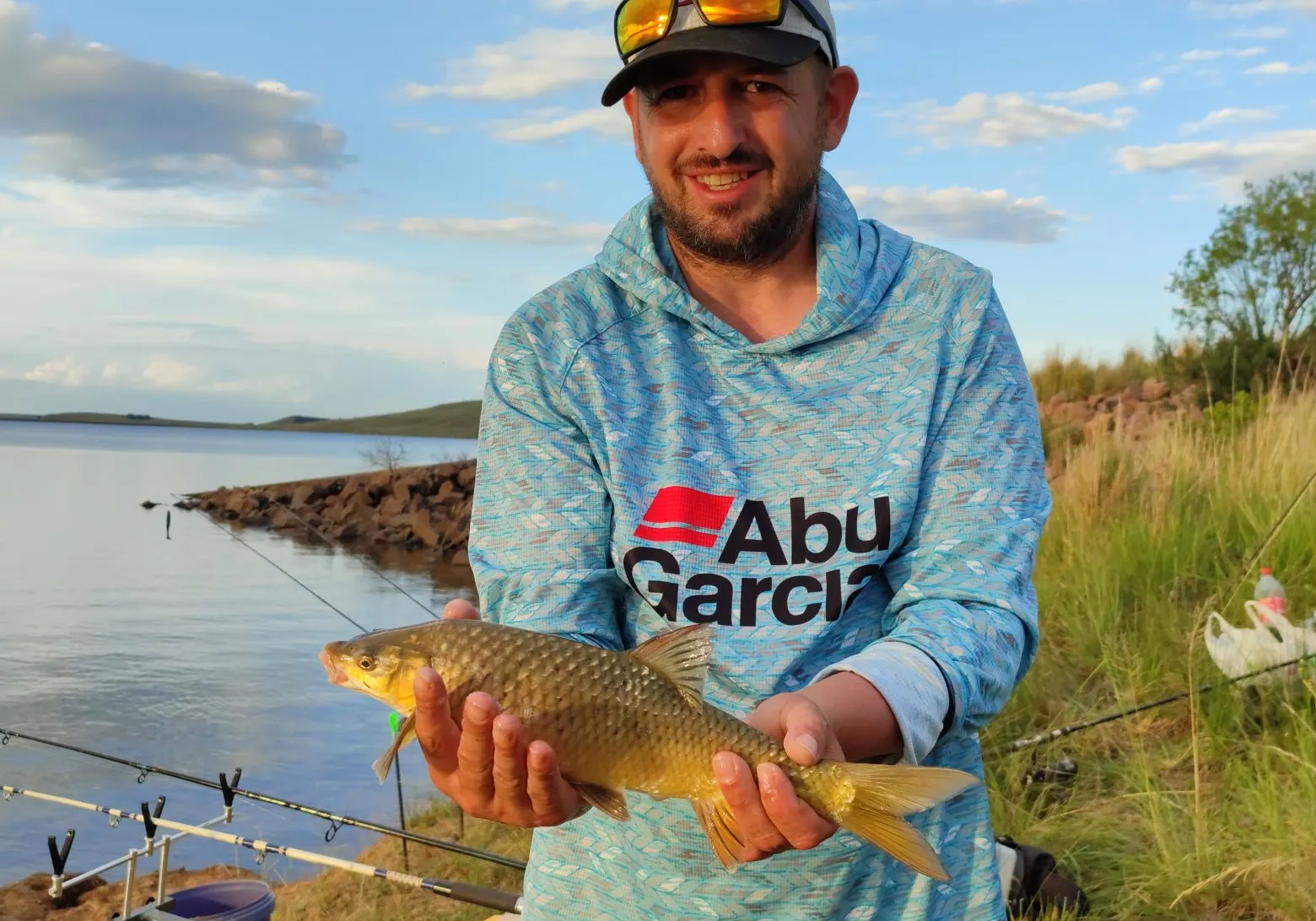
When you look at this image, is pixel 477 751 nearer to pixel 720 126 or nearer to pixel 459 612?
pixel 459 612

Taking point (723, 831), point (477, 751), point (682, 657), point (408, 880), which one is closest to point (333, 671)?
point (477, 751)

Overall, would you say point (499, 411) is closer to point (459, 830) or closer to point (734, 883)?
point (734, 883)

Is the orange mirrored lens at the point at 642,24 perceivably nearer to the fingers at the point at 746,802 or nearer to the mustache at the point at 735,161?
the mustache at the point at 735,161

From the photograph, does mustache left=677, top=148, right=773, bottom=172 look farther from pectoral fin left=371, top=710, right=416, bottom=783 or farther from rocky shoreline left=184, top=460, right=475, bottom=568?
rocky shoreline left=184, top=460, right=475, bottom=568

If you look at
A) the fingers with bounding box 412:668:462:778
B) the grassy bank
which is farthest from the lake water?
the fingers with bounding box 412:668:462:778

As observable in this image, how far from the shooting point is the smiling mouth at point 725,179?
7.01 ft

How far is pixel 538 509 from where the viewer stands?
6.66 feet

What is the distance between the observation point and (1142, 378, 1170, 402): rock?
53.2 feet

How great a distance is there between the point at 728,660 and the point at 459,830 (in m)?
5.31

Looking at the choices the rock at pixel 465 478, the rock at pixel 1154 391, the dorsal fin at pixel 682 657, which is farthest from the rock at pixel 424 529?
the dorsal fin at pixel 682 657

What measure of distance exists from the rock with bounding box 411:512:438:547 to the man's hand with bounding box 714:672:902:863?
24.4 meters

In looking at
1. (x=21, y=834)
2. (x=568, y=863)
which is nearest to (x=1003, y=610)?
(x=568, y=863)

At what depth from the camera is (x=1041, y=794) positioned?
4805 mm

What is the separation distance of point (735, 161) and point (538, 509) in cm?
71
